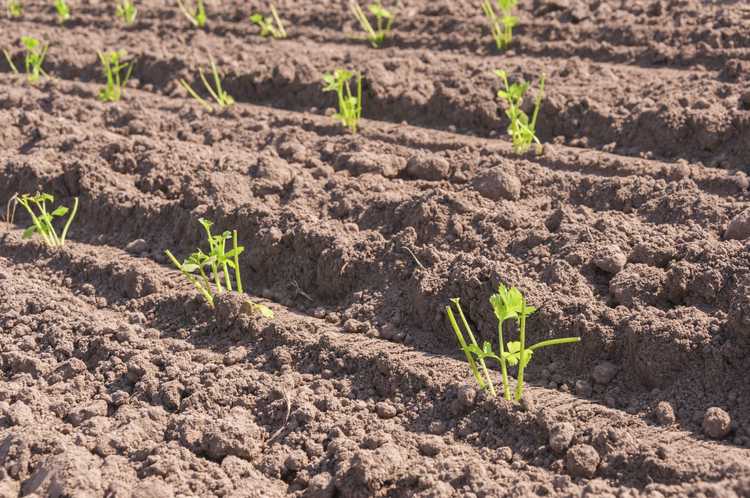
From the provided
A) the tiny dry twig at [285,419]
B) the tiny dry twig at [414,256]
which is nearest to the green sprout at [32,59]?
the tiny dry twig at [414,256]

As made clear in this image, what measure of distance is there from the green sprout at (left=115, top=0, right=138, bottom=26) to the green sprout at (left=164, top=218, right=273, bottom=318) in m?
3.15

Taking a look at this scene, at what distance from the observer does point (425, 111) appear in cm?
482

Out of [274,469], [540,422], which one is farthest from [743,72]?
[274,469]

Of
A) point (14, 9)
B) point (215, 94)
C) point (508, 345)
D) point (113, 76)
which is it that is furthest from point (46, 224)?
point (14, 9)

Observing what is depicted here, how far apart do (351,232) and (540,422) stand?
4.40ft

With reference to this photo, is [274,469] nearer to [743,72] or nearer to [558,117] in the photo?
[558,117]

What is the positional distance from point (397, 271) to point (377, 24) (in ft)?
9.17

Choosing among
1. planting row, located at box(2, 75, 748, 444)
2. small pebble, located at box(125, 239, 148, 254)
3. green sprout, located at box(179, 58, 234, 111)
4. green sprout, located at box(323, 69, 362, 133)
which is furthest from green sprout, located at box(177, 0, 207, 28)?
small pebble, located at box(125, 239, 148, 254)

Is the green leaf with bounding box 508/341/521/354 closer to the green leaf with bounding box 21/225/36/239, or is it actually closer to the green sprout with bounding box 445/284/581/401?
the green sprout with bounding box 445/284/581/401

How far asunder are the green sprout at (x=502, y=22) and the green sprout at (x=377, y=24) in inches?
24.7

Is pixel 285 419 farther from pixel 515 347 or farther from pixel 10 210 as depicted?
pixel 10 210

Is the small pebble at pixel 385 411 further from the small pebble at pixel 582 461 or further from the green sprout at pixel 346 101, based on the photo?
the green sprout at pixel 346 101

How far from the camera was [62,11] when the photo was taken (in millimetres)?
6320

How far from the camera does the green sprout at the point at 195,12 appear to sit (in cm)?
611
